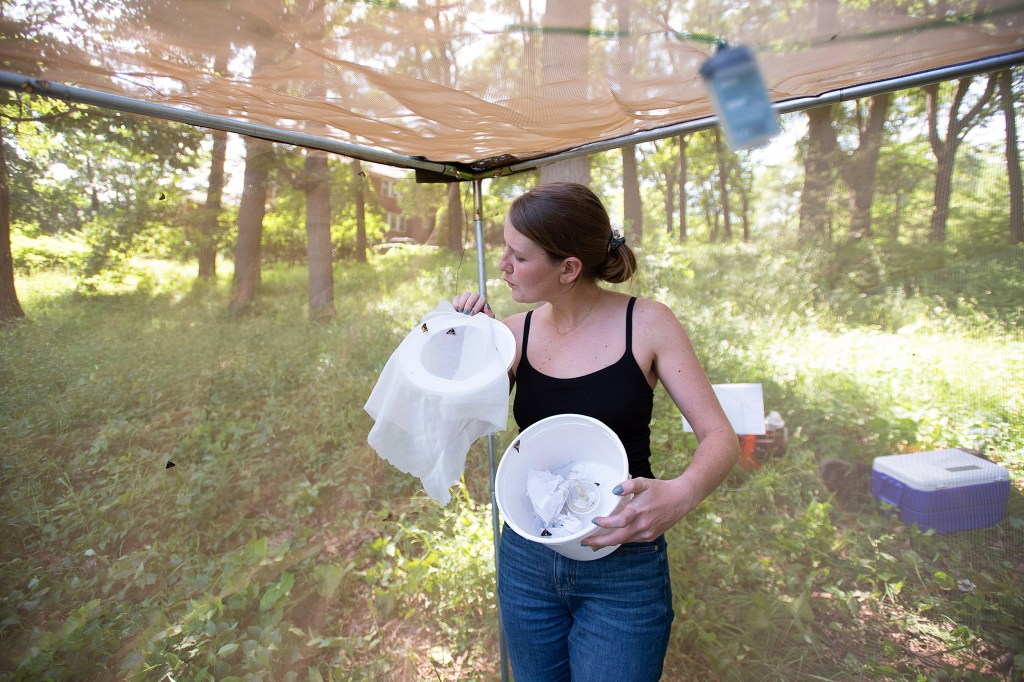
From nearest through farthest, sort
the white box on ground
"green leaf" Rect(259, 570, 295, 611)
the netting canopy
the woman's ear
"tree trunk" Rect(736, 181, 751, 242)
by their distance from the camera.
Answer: the netting canopy → the woman's ear → "green leaf" Rect(259, 570, 295, 611) → the white box on ground → "tree trunk" Rect(736, 181, 751, 242)

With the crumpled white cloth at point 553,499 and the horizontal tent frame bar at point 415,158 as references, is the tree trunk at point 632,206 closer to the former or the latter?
the horizontal tent frame bar at point 415,158

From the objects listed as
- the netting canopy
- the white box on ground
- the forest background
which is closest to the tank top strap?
the netting canopy

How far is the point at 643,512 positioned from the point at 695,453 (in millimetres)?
219

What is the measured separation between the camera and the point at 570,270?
142 centimetres

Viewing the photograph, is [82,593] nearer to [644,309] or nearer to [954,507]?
[644,309]

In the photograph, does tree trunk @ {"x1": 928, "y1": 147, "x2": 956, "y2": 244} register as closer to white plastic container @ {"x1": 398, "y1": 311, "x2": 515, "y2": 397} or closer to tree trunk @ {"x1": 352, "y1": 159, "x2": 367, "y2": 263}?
white plastic container @ {"x1": 398, "y1": 311, "x2": 515, "y2": 397}

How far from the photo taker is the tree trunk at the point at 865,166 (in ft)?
8.51

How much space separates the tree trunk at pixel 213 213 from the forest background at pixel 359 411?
13mm

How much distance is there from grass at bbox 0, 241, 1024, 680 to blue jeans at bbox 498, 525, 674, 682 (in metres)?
1.31

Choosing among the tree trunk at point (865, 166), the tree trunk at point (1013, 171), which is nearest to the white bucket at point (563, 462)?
the tree trunk at point (1013, 171)

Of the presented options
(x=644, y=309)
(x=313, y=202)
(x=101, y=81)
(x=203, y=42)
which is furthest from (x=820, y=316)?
(x=101, y=81)

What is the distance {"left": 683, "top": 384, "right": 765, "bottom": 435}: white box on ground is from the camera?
106 inches

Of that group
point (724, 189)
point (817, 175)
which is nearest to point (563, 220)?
point (817, 175)

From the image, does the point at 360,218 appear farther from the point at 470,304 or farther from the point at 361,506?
the point at 361,506
